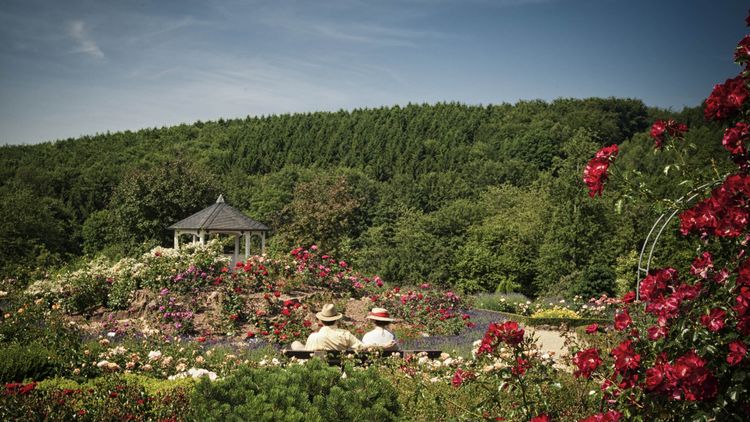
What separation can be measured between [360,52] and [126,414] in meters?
14.7

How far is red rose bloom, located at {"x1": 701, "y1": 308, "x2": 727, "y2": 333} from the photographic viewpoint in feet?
8.89

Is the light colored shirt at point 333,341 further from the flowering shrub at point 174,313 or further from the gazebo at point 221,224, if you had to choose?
the gazebo at point 221,224

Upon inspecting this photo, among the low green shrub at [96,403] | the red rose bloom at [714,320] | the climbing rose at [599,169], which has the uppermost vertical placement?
the climbing rose at [599,169]

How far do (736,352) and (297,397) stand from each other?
2.55 m

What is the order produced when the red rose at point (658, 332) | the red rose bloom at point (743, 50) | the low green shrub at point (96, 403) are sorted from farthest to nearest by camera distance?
1. the low green shrub at point (96, 403)
2. the red rose bloom at point (743, 50)
3. the red rose at point (658, 332)

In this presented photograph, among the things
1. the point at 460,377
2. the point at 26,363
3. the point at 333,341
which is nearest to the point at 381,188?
the point at 333,341

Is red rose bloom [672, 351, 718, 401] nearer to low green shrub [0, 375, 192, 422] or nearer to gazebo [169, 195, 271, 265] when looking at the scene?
low green shrub [0, 375, 192, 422]

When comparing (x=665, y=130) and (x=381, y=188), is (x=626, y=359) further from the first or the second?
(x=381, y=188)

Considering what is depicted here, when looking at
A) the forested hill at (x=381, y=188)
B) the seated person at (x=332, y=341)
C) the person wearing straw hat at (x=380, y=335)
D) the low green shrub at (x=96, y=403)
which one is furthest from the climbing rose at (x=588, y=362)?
the forested hill at (x=381, y=188)

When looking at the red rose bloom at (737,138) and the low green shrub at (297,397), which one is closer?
the red rose bloom at (737,138)

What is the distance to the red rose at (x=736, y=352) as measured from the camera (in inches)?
102

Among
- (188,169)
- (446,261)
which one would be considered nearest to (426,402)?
(446,261)

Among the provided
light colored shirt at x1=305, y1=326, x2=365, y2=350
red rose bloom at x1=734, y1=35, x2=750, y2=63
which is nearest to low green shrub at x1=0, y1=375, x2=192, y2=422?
light colored shirt at x1=305, y1=326, x2=365, y2=350

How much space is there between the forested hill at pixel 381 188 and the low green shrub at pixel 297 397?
14.8 m
